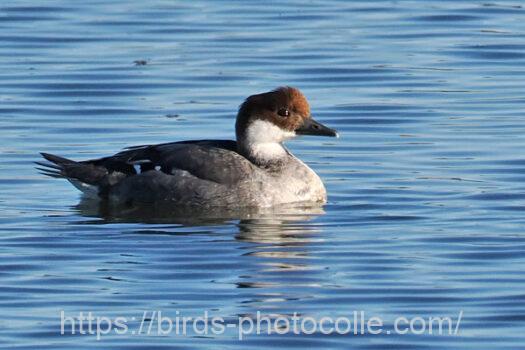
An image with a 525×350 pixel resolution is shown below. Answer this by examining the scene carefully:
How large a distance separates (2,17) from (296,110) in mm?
8211

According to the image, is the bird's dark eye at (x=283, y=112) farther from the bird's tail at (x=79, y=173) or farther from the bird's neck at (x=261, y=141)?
the bird's tail at (x=79, y=173)

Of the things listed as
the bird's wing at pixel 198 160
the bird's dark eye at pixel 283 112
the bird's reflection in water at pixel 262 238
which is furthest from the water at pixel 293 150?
the bird's dark eye at pixel 283 112

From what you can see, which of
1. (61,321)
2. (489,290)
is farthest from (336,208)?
(61,321)

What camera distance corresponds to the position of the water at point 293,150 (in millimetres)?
10766

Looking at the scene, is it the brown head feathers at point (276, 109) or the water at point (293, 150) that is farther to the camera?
the brown head feathers at point (276, 109)

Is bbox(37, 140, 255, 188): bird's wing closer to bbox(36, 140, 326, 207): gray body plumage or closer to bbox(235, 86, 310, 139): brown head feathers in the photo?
bbox(36, 140, 326, 207): gray body plumage

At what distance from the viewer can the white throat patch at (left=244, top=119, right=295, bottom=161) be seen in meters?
14.3

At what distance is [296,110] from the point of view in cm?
1437

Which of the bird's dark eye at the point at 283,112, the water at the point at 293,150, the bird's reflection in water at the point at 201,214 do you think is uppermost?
the bird's dark eye at the point at 283,112

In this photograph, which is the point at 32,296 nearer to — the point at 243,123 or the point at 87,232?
the point at 87,232

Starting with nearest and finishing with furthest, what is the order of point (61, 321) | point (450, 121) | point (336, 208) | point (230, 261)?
point (61, 321)
point (230, 261)
point (336, 208)
point (450, 121)

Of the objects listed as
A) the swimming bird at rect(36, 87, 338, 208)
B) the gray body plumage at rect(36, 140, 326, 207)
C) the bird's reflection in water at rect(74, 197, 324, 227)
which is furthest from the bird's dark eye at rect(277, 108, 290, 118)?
the bird's reflection in water at rect(74, 197, 324, 227)

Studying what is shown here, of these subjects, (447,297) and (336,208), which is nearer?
(447,297)

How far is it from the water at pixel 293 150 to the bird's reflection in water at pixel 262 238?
0.03 metres
